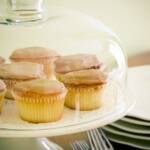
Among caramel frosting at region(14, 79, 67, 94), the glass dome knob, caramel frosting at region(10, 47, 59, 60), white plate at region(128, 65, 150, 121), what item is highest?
the glass dome knob

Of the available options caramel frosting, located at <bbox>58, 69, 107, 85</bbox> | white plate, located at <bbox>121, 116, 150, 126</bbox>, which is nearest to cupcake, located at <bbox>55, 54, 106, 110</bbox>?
caramel frosting, located at <bbox>58, 69, 107, 85</bbox>

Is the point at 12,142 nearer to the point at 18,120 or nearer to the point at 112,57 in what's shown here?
the point at 18,120

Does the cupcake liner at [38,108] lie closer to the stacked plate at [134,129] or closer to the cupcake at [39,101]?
the cupcake at [39,101]

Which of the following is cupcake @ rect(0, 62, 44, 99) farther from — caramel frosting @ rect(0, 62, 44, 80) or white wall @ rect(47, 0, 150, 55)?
white wall @ rect(47, 0, 150, 55)

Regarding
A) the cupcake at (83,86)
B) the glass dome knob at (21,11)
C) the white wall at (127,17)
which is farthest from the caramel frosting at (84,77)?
the white wall at (127,17)

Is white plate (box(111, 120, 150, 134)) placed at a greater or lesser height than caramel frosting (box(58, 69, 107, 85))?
lesser

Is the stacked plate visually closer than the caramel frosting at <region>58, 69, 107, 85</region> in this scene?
No
